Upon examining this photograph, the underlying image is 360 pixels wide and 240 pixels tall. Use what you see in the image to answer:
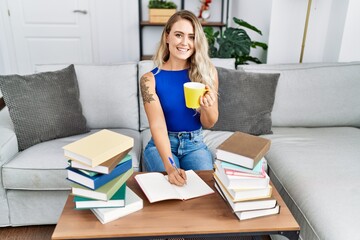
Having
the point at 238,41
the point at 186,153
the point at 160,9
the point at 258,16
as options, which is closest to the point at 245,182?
the point at 186,153

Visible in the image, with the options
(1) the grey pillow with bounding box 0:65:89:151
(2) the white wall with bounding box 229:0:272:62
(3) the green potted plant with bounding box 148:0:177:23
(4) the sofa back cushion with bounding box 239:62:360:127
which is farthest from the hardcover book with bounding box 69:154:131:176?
(3) the green potted plant with bounding box 148:0:177:23

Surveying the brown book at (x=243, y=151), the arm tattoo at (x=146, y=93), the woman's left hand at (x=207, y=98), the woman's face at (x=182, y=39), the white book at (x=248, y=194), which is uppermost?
the woman's face at (x=182, y=39)

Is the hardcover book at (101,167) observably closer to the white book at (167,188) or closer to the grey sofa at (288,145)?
the white book at (167,188)

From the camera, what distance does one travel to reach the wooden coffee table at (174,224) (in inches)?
39.0

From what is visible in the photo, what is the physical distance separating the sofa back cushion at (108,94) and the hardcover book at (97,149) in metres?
1.06

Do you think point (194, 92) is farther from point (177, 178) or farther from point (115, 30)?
point (115, 30)

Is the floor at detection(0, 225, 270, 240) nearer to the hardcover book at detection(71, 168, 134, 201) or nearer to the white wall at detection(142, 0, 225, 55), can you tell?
the hardcover book at detection(71, 168, 134, 201)

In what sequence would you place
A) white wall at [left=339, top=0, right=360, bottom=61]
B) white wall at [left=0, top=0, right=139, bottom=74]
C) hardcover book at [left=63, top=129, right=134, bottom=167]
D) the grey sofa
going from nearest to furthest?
hardcover book at [left=63, top=129, right=134, bottom=167], the grey sofa, white wall at [left=339, top=0, right=360, bottom=61], white wall at [left=0, top=0, right=139, bottom=74]

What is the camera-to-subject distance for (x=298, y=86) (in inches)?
83.4

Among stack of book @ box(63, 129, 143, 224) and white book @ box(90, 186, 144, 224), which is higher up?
stack of book @ box(63, 129, 143, 224)

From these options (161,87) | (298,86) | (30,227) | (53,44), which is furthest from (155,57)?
(53,44)

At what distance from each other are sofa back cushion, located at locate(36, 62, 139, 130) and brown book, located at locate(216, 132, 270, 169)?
115cm

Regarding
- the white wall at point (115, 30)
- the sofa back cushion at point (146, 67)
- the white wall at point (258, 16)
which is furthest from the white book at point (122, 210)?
the white wall at point (115, 30)

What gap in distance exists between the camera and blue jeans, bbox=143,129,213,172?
1.54 metres
